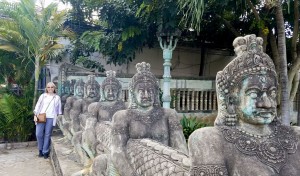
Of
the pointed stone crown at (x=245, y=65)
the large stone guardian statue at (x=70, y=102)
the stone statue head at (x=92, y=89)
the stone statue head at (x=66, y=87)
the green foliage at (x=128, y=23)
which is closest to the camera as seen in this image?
the pointed stone crown at (x=245, y=65)

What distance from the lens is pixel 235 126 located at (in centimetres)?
177

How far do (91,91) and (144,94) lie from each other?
2.43 meters

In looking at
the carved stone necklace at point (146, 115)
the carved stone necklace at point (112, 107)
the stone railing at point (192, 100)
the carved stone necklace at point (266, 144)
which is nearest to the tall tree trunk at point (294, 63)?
the stone railing at point (192, 100)

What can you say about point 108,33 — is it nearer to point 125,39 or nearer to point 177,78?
point 125,39

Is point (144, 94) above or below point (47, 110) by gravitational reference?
above

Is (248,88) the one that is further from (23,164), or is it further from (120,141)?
(23,164)

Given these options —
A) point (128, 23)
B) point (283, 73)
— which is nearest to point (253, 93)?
point (283, 73)

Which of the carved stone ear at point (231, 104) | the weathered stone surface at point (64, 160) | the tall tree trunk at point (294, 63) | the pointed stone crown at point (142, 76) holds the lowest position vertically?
the weathered stone surface at point (64, 160)

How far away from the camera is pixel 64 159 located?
538cm

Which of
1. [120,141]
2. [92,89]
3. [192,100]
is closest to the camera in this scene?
[120,141]

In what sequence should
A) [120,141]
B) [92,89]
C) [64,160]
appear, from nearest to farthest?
[120,141] < [92,89] < [64,160]

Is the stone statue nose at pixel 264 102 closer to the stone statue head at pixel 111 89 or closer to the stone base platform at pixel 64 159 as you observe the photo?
the stone statue head at pixel 111 89

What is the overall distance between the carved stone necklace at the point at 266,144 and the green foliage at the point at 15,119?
7.54 metres

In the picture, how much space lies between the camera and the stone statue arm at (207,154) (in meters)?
1.63
